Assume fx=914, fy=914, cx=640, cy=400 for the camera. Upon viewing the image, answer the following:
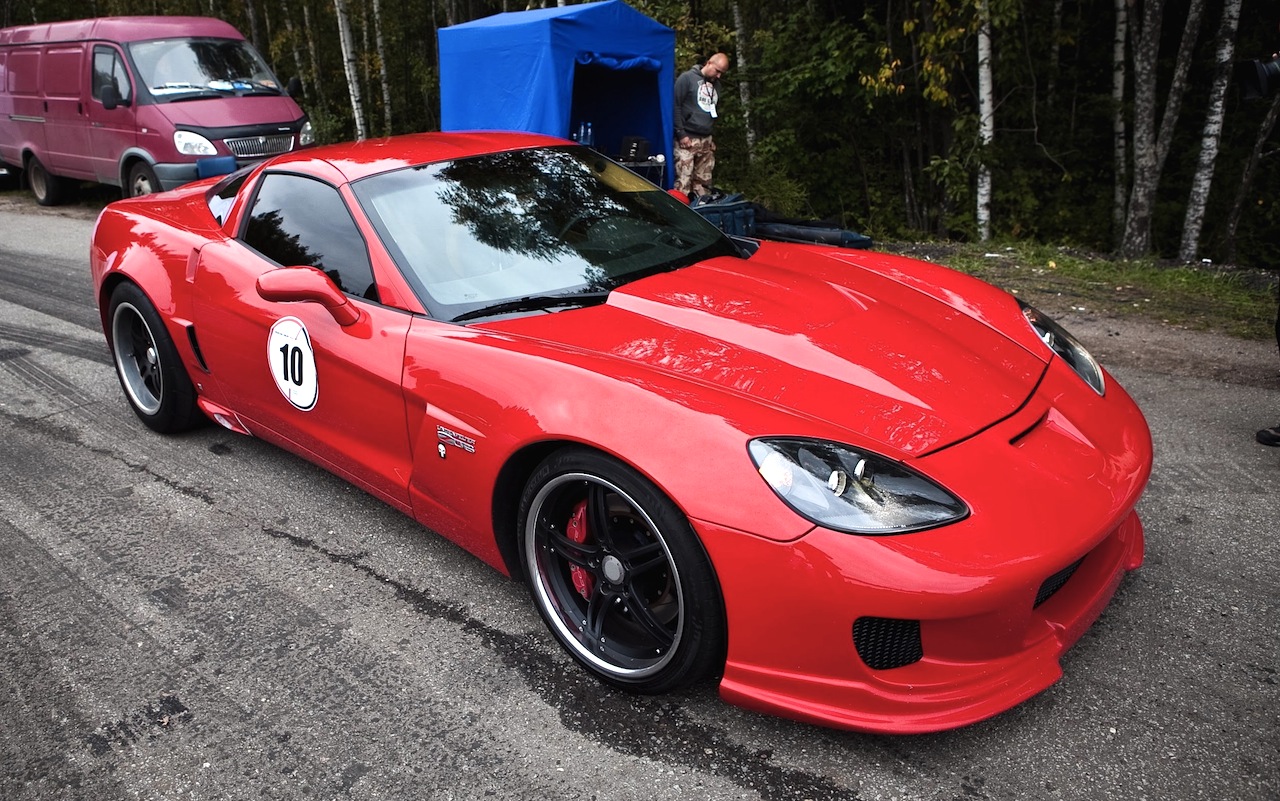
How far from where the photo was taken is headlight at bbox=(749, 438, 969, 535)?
196 centimetres

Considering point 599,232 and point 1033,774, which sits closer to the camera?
point 1033,774

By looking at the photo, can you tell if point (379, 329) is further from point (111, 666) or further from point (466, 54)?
point (466, 54)

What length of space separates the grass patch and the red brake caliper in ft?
15.0

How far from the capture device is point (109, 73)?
10227 mm

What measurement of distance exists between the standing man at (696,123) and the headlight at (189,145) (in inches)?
195

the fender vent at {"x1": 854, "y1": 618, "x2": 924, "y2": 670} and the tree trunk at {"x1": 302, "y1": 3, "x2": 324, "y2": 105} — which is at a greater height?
the tree trunk at {"x1": 302, "y1": 3, "x2": 324, "y2": 105}

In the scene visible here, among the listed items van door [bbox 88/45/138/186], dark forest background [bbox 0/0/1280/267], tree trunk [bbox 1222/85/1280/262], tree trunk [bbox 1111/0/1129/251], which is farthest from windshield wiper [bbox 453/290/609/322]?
tree trunk [bbox 1111/0/1129/251]

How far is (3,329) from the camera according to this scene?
600 cm

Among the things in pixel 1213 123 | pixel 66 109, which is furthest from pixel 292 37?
pixel 1213 123

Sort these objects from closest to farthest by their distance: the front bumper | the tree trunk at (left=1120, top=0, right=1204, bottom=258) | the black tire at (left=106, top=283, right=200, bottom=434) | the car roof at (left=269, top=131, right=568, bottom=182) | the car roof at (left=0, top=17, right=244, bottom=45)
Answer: the front bumper → the car roof at (left=269, top=131, right=568, bottom=182) → the black tire at (left=106, top=283, right=200, bottom=434) → the tree trunk at (left=1120, top=0, right=1204, bottom=258) → the car roof at (left=0, top=17, right=244, bottom=45)

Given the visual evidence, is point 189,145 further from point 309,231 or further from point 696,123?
point 309,231

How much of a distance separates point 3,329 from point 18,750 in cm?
480

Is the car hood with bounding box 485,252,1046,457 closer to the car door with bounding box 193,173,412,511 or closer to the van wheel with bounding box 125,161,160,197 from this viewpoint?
the car door with bounding box 193,173,412,511

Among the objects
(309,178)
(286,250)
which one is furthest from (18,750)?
(309,178)
